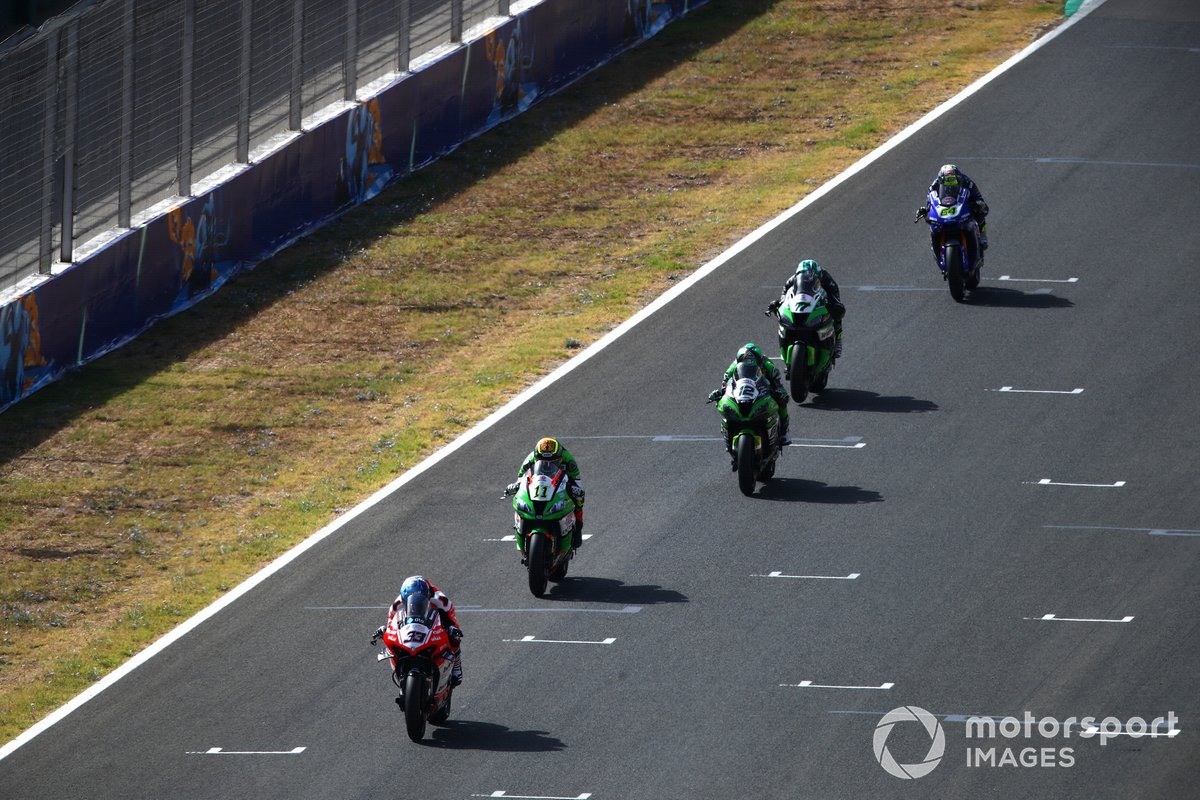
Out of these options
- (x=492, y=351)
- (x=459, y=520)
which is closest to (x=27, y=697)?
(x=459, y=520)

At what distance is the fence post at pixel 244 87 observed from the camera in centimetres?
2500

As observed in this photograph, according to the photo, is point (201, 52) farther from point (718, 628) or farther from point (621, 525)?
point (718, 628)

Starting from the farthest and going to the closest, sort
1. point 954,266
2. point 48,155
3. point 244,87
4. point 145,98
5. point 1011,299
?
point 244,87 < point 145,98 < point 1011,299 < point 954,266 < point 48,155

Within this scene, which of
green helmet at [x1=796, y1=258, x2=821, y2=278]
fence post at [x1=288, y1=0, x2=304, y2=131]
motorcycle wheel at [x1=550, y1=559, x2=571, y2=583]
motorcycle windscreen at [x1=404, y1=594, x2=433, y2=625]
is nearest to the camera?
motorcycle windscreen at [x1=404, y1=594, x2=433, y2=625]

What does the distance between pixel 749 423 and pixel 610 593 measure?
2.39 m

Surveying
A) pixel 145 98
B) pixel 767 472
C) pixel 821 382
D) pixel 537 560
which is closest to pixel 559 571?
pixel 537 560

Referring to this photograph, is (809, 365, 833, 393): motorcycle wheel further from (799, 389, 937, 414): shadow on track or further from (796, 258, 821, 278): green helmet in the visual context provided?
(796, 258, 821, 278): green helmet

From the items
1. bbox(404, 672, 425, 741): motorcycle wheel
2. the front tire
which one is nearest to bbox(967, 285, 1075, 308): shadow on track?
the front tire

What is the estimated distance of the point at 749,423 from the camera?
1800cm

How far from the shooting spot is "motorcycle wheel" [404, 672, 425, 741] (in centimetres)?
1398

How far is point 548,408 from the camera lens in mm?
20969

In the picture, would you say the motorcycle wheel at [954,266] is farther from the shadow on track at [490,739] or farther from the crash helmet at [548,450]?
the shadow on track at [490,739]

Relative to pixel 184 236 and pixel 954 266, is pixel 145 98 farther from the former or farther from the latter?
pixel 954 266

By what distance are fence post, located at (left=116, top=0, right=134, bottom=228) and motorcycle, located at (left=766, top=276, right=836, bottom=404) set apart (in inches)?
322
